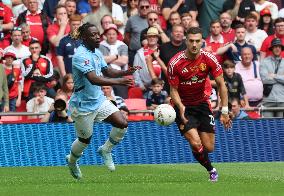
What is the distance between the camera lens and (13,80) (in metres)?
22.1

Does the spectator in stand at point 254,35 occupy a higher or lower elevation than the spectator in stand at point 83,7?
lower

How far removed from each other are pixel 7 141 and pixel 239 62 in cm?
591

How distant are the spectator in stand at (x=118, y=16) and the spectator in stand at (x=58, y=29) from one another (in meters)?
1.38

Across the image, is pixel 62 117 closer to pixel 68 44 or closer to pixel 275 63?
pixel 68 44

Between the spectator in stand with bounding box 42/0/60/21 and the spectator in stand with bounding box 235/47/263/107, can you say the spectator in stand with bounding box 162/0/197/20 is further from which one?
the spectator in stand with bounding box 42/0/60/21

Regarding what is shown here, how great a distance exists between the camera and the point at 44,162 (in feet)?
67.8

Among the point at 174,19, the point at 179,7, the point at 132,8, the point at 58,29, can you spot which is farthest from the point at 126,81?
the point at 179,7

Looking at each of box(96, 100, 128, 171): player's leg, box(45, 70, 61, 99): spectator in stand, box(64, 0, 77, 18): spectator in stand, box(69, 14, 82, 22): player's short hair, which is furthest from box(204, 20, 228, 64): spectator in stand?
box(96, 100, 128, 171): player's leg

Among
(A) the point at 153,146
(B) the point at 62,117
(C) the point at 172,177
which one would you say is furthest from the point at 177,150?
(C) the point at 172,177

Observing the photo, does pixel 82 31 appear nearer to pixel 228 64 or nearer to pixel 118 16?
pixel 228 64

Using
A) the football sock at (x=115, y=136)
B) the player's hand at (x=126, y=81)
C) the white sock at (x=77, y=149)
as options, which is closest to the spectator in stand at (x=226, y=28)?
the football sock at (x=115, y=136)

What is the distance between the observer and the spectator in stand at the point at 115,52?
22812mm

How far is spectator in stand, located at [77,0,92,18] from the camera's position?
2458cm

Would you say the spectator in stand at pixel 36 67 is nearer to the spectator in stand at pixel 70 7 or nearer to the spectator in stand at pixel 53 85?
the spectator in stand at pixel 53 85
